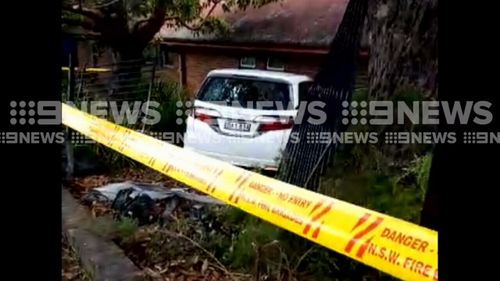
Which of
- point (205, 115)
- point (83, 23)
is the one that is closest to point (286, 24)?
point (83, 23)

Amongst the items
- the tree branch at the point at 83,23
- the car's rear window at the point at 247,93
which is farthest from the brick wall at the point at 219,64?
the car's rear window at the point at 247,93

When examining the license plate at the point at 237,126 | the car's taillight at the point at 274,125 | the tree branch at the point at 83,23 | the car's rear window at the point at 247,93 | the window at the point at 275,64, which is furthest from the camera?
the window at the point at 275,64

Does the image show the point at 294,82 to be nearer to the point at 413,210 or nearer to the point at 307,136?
the point at 307,136

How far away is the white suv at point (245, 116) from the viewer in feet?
26.8

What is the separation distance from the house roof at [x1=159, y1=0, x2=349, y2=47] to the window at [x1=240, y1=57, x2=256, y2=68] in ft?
1.79

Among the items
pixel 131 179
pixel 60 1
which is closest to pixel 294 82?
pixel 131 179

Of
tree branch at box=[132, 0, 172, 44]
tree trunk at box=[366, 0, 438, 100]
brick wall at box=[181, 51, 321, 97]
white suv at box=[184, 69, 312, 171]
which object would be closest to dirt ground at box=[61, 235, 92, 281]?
tree trunk at box=[366, 0, 438, 100]

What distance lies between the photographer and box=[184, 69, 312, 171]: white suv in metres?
8.18

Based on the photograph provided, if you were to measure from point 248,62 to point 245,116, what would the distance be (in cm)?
719

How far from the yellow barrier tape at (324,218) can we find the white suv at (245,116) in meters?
3.42

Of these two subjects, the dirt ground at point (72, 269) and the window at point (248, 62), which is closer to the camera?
the dirt ground at point (72, 269)

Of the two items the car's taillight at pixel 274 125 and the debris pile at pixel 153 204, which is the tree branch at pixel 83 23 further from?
the debris pile at pixel 153 204

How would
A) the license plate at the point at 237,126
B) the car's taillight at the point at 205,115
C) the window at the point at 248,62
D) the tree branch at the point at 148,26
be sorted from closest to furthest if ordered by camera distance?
the license plate at the point at 237,126 → the car's taillight at the point at 205,115 → the tree branch at the point at 148,26 → the window at the point at 248,62

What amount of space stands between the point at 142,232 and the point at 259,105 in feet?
13.0
